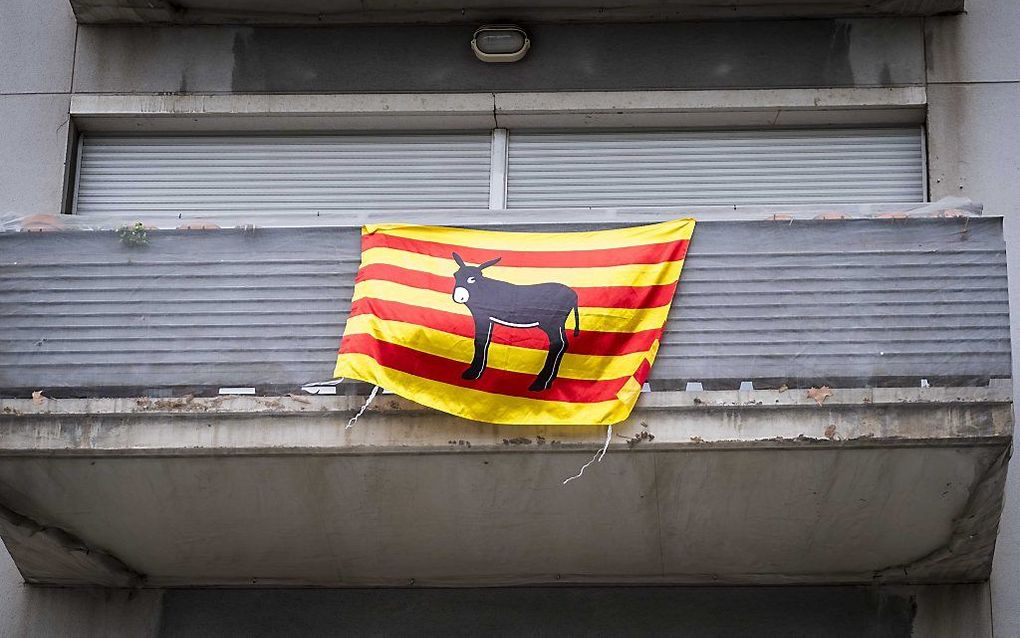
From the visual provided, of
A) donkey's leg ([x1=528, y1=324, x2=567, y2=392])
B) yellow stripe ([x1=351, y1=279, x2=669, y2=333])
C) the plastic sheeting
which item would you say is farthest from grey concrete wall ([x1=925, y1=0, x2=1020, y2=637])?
donkey's leg ([x1=528, y1=324, x2=567, y2=392])

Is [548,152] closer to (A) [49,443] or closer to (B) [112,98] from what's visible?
(B) [112,98]

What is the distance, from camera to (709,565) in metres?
10.2

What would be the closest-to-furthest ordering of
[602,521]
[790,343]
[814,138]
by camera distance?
1. [790,343]
2. [602,521]
3. [814,138]

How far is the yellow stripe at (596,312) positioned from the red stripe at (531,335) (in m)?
0.03

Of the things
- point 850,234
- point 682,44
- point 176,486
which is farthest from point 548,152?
point 176,486

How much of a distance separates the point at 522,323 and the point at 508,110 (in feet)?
9.78

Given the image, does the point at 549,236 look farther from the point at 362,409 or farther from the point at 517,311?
the point at 362,409

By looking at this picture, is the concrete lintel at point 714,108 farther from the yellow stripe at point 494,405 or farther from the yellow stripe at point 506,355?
the yellow stripe at point 494,405

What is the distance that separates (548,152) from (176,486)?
405cm

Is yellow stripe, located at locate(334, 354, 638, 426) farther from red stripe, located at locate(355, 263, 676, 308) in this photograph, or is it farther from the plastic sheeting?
red stripe, located at locate(355, 263, 676, 308)

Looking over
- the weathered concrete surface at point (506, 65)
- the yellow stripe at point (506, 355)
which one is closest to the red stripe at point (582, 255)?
the yellow stripe at point (506, 355)

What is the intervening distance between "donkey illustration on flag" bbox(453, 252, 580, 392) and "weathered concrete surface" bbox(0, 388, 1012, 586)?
15.5 inches

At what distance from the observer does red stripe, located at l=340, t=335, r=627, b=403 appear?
910 cm

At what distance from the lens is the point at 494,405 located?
909cm
